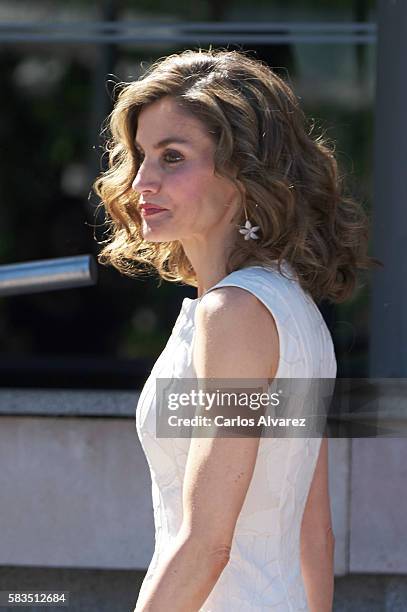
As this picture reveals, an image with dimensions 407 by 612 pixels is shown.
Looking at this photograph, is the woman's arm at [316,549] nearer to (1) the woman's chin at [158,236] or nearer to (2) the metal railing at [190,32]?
(1) the woman's chin at [158,236]

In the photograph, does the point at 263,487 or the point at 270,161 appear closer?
the point at 263,487

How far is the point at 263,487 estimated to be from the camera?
1.88 meters

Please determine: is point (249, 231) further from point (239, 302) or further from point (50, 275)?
point (50, 275)

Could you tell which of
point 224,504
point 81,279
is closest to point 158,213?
point 81,279

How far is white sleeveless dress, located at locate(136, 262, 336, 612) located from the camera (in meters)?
1.85

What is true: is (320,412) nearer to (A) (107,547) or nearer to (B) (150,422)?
(B) (150,422)

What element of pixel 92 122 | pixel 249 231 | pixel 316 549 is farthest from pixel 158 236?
pixel 92 122

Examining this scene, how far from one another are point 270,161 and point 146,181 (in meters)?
0.21

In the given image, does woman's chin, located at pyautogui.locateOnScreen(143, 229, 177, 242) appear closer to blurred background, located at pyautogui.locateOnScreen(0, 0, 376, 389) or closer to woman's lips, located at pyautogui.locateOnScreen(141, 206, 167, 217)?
woman's lips, located at pyautogui.locateOnScreen(141, 206, 167, 217)

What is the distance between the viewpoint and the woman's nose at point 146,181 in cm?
199

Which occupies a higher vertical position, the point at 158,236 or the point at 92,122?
the point at 158,236

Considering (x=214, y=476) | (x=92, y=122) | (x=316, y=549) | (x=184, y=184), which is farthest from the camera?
(x=92, y=122)

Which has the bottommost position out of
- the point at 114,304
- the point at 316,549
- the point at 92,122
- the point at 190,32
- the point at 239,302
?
the point at 114,304

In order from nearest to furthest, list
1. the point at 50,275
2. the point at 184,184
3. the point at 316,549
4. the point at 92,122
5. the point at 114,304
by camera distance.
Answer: the point at 50,275 → the point at 184,184 → the point at 316,549 → the point at 92,122 → the point at 114,304
